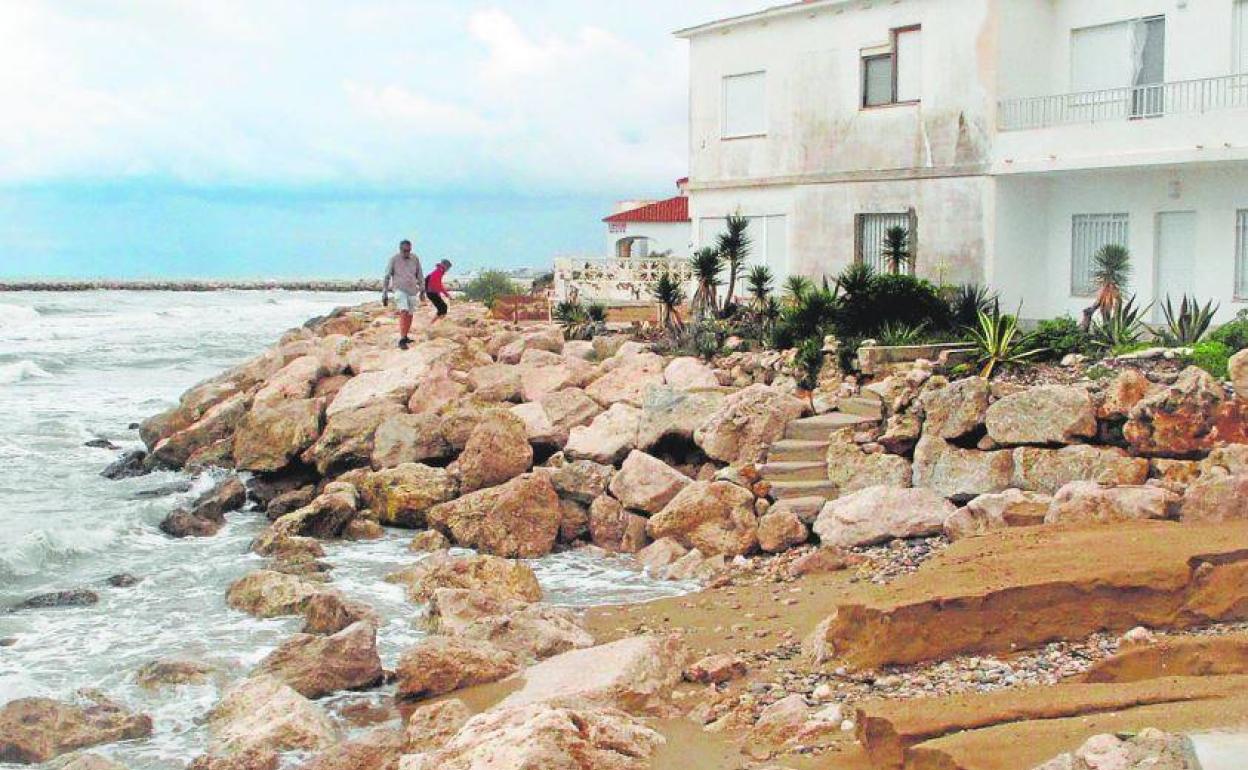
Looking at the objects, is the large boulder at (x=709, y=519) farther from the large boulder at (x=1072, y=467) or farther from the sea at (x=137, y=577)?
the large boulder at (x=1072, y=467)

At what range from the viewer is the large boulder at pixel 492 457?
17156 millimetres

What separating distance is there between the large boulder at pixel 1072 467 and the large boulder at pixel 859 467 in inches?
54.0

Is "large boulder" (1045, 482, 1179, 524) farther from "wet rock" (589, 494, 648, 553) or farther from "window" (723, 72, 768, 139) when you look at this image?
"window" (723, 72, 768, 139)

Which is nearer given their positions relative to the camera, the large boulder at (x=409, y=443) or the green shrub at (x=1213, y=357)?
the green shrub at (x=1213, y=357)

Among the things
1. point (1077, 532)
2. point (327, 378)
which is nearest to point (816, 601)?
point (1077, 532)

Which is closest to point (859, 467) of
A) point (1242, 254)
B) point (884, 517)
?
point (884, 517)

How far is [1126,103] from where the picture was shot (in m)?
22.0

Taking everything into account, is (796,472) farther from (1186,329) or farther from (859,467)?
(1186,329)

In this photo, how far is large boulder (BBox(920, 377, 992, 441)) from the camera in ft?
49.3

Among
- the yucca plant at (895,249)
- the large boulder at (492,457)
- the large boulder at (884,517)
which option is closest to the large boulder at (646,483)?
the large boulder at (492,457)

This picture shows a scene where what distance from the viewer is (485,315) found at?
30000mm

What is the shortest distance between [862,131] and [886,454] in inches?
418

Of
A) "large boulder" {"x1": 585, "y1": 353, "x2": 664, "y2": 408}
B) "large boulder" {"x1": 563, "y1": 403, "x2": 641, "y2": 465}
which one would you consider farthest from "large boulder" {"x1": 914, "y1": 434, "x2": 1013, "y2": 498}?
"large boulder" {"x1": 585, "y1": 353, "x2": 664, "y2": 408}

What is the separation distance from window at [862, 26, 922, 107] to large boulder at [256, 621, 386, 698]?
53.0 ft
